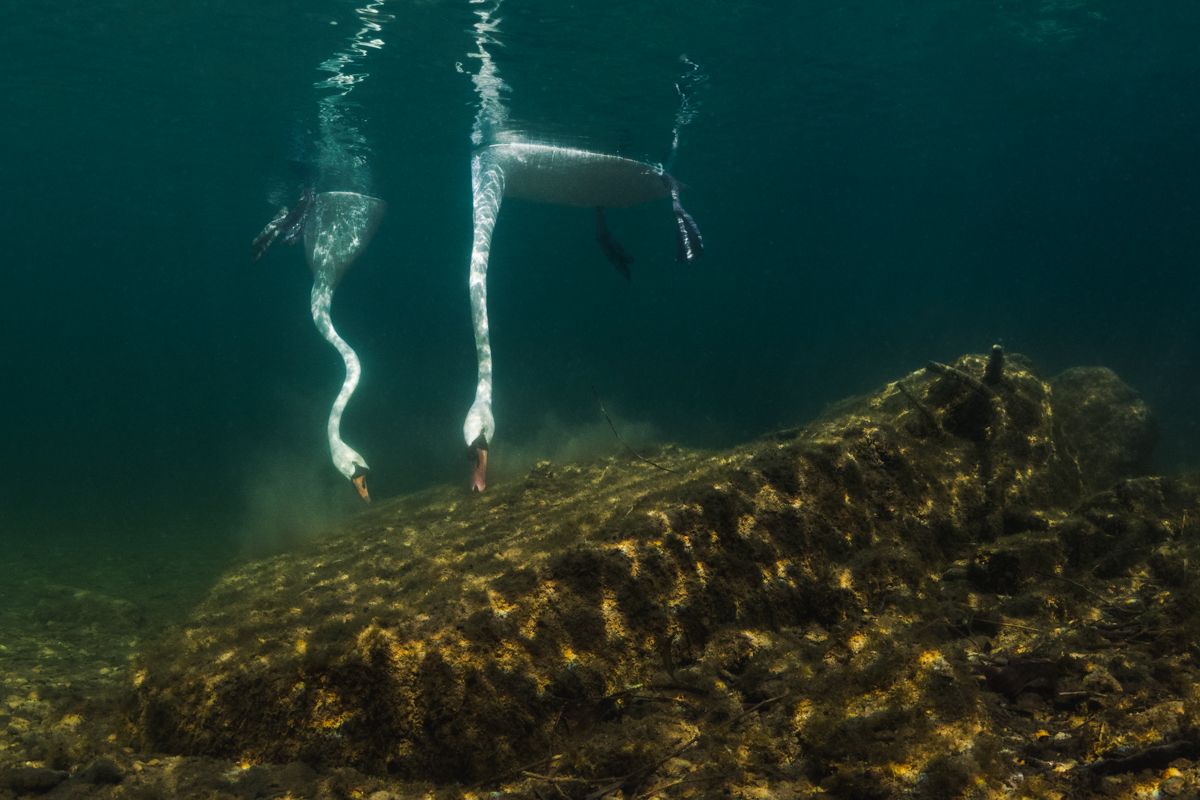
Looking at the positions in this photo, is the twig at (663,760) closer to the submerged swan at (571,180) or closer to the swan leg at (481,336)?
the swan leg at (481,336)

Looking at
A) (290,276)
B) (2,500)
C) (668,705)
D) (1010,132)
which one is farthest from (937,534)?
(290,276)

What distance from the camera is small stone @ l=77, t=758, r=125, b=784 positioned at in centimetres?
312

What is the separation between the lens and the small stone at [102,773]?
312 centimetres

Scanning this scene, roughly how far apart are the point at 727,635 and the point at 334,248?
55.8ft

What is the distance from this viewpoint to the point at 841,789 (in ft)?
8.02

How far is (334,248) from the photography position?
17.4 m

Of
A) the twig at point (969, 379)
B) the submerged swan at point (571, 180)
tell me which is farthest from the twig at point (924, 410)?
the submerged swan at point (571, 180)

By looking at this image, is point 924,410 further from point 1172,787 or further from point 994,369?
point 1172,787

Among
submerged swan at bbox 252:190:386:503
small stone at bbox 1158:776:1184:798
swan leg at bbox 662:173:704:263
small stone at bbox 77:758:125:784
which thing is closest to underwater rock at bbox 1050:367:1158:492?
small stone at bbox 1158:776:1184:798

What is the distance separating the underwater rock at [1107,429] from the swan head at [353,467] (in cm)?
787

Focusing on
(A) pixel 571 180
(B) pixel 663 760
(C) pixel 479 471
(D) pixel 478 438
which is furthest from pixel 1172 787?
(A) pixel 571 180

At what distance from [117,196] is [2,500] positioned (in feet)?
72.7

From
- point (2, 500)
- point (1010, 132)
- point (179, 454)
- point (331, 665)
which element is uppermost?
point (1010, 132)

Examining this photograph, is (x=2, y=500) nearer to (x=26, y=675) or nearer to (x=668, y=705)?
(x=26, y=675)
